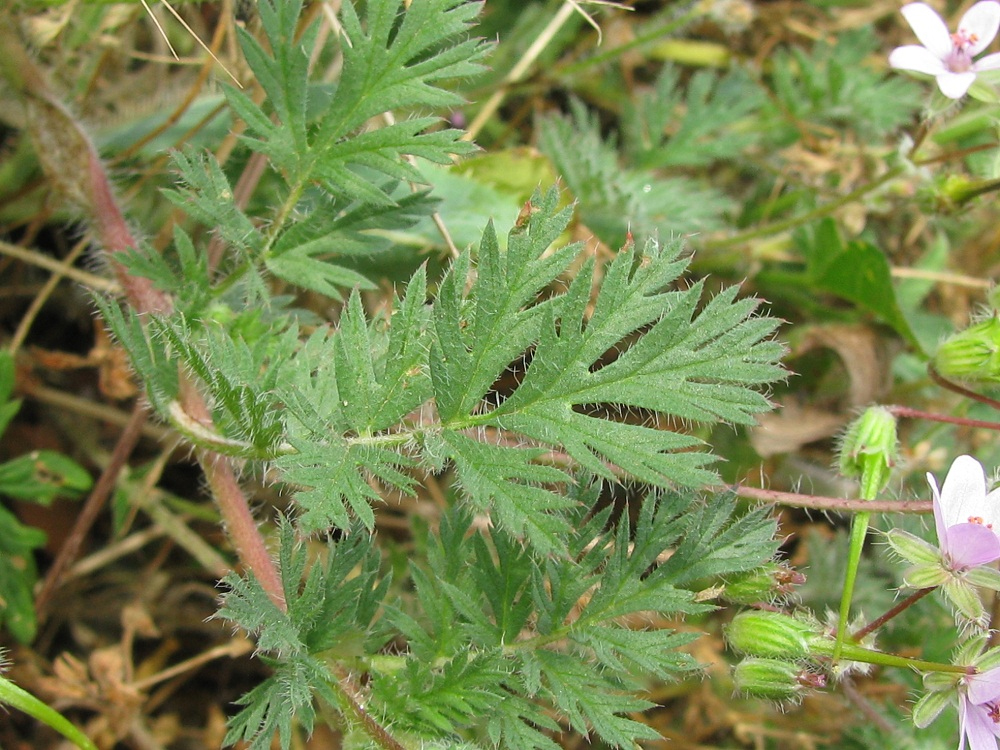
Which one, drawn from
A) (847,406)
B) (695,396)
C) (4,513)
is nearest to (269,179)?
(4,513)

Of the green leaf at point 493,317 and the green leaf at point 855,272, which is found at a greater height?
the green leaf at point 493,317

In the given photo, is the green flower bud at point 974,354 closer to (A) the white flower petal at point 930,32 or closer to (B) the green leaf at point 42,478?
(A) the white flower petal at point 930,32

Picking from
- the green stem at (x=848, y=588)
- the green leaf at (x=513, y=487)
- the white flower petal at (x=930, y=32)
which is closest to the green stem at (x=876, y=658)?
the green stem at (x=848, y=588)

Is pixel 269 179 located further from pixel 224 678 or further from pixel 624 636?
pixel 624 636

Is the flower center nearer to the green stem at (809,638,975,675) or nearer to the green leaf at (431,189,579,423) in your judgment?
the green leaf at (431,189,579,423)

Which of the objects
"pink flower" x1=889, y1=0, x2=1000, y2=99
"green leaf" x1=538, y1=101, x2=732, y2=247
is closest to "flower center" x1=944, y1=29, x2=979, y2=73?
"pink flower" x1=889, y1=0, x2=1000, y2=99

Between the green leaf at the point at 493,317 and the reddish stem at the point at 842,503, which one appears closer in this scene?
the green leaf at the point at 493,317
